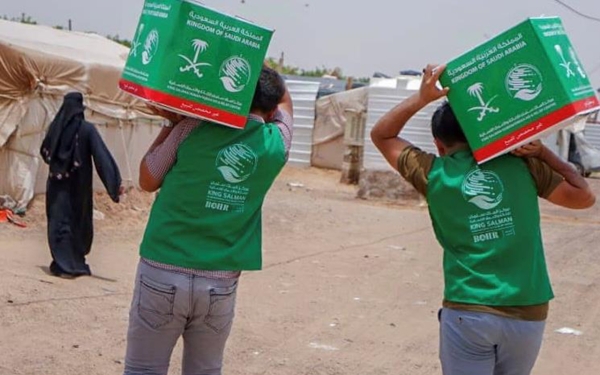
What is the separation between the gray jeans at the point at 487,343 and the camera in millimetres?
2996

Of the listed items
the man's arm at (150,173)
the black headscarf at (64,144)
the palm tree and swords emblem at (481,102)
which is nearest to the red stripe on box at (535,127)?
the palm tree and swords emblem at (481,102)

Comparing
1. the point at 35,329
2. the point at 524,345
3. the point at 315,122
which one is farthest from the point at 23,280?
the point at 315,122

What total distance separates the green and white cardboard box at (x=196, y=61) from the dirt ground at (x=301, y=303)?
9.50 feet

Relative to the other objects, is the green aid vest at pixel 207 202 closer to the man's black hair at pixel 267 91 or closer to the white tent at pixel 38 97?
the man's black hair at pixel 267 91

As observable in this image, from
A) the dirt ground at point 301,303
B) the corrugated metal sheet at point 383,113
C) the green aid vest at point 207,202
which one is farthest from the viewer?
the corrugated metal sheet at point 383,113

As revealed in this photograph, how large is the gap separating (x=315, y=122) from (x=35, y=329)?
659 inches

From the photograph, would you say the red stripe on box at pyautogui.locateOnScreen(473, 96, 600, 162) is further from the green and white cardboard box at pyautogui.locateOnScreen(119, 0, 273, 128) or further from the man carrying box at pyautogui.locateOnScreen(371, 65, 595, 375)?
the green and white cardboard box at pyautogui.locateOnScreen(119, 0, 273, 128)

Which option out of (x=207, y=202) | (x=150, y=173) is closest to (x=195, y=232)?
(x=207, y=202)

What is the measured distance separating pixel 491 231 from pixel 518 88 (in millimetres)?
452

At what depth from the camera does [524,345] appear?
3029 mm

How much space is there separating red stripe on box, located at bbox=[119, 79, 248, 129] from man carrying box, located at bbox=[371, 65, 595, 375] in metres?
0.62

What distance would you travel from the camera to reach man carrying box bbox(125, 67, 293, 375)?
310 cm

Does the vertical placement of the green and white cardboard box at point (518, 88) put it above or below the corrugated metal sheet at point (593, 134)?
below

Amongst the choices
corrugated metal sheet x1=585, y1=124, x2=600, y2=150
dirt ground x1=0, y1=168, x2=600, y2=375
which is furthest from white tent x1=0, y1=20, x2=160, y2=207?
corrugated metal sheet x1=585, y1=124, x2=600, y2=150
